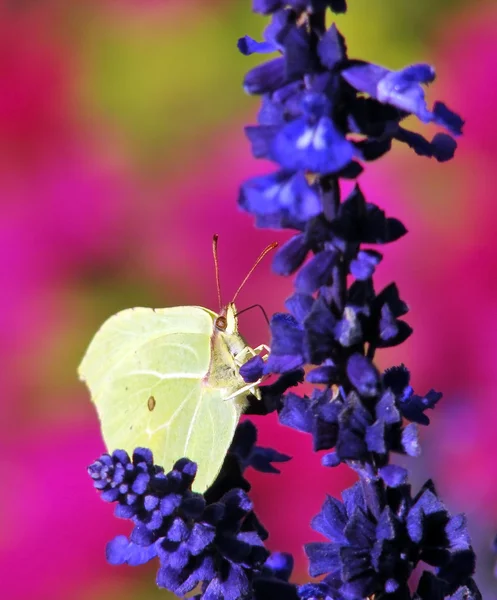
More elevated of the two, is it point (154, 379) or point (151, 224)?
point (151, 224)

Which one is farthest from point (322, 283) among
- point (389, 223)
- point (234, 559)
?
point (234, 559)

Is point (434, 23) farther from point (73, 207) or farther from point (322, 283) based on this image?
point (322, 283)

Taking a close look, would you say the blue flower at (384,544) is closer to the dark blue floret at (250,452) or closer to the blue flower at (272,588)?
the blue flower at (272,588)

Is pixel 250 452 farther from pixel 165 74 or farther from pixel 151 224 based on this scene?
pixel 165 74

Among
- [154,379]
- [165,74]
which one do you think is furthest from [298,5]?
[165,74]

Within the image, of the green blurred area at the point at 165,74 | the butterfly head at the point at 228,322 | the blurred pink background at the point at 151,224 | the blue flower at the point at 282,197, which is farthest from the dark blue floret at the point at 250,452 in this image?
the green blurred area at the point at 165,74

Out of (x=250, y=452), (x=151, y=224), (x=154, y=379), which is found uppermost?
(x=151, y=224)

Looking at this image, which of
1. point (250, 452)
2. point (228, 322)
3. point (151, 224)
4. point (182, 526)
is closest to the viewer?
point (182, 526)

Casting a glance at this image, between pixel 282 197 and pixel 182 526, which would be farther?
pixel 182 526
